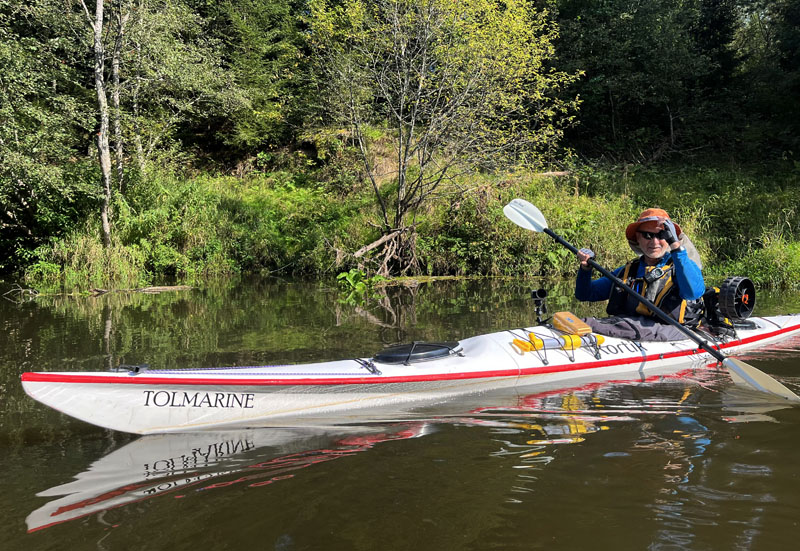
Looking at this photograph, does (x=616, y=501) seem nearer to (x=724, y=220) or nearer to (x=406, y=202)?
(x=406, y=202)

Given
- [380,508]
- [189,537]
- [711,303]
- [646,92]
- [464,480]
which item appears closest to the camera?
[189,537]

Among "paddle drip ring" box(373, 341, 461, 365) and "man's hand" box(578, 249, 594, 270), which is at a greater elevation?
"man's hand" box(578, 249, 594, 270)

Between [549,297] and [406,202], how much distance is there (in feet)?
11.7

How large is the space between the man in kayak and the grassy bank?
227 inches

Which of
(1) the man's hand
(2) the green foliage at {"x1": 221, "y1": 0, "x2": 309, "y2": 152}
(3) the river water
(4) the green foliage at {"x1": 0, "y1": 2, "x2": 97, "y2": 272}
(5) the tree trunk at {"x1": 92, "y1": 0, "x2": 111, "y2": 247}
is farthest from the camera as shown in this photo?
(2) the green foliage at {"x1": 221, "y1": 0, "x2": 309, "y2": 152}

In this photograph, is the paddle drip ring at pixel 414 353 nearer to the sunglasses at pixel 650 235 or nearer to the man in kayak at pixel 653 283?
the man in kayak at pixel 653 283

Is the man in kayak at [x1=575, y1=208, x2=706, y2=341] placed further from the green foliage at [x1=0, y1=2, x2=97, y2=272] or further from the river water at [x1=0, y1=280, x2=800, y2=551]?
the green foliage at [x1=0, y1=2, x2=97, y2=272]

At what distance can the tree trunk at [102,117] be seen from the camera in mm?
9953

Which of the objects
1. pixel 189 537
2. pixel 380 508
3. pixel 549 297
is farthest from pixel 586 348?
pixel 549 297

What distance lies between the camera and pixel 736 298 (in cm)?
480

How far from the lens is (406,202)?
1090 centimetres

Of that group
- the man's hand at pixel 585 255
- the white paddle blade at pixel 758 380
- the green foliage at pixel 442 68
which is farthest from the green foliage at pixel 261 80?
the white paddle blade at pixel 758 380

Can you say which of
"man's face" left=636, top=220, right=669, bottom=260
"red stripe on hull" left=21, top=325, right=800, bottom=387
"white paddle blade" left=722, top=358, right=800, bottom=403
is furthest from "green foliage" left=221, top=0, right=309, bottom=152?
"white paddle blade" left=722, top=358, right=800, bottom=403

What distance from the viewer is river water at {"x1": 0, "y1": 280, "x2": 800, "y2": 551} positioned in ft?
7.34
